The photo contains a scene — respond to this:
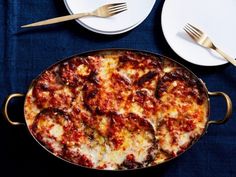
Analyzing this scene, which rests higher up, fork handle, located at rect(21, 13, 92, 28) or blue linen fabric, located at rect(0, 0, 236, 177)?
fork handle, located at rect(21, 13, 92, 28)

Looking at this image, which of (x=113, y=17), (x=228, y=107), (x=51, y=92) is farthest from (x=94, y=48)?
(x=228, y=107)

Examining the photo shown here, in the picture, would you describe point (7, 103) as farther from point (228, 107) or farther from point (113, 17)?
point (228, 107)

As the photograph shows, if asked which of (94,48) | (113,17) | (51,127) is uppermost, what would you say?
(113,17)

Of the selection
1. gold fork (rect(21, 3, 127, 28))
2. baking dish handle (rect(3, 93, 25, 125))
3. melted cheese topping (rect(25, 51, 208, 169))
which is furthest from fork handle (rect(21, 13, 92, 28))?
baking dish handle (rect(3, 93, 25, 125))

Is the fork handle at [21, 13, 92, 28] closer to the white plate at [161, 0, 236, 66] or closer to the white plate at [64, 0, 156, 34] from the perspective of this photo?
the white plate at [64, 0, 156, 34]

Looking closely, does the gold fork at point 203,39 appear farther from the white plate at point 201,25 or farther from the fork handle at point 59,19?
the fork handle at point 59,19

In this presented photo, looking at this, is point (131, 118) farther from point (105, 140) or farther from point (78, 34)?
point (78, 34)

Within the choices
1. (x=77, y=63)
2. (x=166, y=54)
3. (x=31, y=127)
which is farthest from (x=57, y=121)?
(x=166, y=54)
